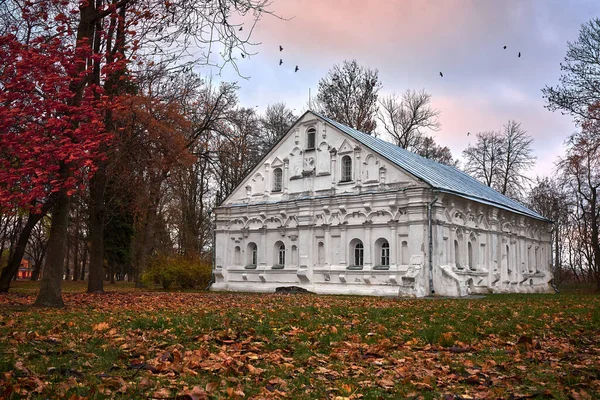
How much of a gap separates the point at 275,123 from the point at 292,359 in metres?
40.2

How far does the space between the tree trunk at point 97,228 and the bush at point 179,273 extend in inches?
351

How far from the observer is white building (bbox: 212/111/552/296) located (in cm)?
2500

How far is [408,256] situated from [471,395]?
67.6 ft

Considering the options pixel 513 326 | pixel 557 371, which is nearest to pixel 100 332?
pixel 557 371

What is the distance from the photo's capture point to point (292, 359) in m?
6.45

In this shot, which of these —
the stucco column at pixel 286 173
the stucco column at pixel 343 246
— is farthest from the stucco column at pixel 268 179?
the stucco column at pixel 343 246

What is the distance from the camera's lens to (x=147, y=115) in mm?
20297

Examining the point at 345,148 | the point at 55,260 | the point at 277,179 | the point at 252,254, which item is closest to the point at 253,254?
the point at 252,254

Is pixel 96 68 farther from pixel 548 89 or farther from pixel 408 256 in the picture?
pixel 548 89

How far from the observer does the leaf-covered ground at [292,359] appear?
489 cm

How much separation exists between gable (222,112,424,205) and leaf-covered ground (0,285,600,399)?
17.1 metres

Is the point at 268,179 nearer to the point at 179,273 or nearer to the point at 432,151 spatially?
the point at 179,273

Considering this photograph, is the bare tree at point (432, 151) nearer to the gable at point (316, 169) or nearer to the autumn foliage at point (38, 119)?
the gable at point (316, 169)

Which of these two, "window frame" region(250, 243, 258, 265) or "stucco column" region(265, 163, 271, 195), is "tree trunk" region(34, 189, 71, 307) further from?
"window frame" region(250, 243, 258, 265)
